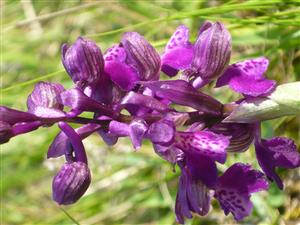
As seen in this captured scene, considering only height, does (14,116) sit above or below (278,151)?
above

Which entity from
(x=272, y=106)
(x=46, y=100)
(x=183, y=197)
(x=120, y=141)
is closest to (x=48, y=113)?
(x=46, y=100)

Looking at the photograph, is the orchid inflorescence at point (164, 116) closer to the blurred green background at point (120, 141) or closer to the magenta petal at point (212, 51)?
the magenta petal at point (212, 51)

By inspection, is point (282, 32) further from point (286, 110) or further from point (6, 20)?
point (6, 20)

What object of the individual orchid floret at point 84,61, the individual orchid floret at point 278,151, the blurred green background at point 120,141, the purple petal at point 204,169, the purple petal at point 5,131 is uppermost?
the individual orchid floret at point 84,61

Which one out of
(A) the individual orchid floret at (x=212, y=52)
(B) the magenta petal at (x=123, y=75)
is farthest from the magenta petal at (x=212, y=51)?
(B) the magenta petal at (x=123, y=75)

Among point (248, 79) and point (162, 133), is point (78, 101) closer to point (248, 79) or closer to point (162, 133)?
point (162, 133)

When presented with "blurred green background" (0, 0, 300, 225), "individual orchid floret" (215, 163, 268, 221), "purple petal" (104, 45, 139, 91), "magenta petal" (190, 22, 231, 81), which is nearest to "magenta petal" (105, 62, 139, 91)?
"purple petal" (104, 45, 139, 91)

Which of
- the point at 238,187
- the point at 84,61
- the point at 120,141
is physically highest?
the point at 84,61
